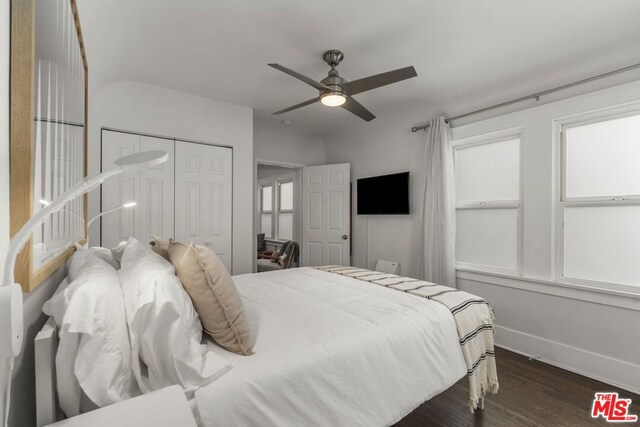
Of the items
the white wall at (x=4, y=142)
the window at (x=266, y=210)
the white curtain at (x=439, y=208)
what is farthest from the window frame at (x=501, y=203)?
the window at (x=266, y=210)

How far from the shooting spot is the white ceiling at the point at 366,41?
1.92 meters

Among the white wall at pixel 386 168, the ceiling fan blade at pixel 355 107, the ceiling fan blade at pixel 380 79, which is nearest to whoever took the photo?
the ceiling fan blade at pixel 380 79

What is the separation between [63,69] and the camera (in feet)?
3.64

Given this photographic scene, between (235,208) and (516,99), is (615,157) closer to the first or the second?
(516,99)

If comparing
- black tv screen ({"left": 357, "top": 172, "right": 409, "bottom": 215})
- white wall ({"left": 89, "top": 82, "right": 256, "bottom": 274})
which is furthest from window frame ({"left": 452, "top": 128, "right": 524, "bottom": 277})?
white wall ({"left": 89, "top": 82, "right": 256, "bottom": 274})

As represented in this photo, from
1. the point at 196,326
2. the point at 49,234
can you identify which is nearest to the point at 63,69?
the point at 49,234

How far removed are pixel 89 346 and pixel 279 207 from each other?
5734mm

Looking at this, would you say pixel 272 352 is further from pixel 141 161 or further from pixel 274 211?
pixel 274 211

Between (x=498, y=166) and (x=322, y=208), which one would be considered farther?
(x=322, y=208)

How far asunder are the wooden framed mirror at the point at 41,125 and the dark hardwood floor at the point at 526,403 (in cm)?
200

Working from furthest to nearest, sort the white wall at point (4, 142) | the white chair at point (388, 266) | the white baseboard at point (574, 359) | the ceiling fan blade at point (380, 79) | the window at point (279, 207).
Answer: the window at point (279, 207), the white chair at point (388, 266), the white baseboard at point (574, 359), the ceiling fan blade at point (380, 79), the white wall at point (4, 142)

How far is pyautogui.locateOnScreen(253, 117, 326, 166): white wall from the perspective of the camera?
431 centimetres

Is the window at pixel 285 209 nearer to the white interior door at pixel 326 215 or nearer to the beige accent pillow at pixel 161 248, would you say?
the white interior door at pixel 326 215

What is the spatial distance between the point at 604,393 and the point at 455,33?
2.89 m
